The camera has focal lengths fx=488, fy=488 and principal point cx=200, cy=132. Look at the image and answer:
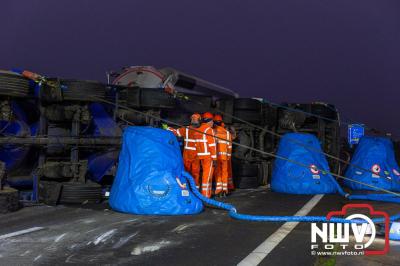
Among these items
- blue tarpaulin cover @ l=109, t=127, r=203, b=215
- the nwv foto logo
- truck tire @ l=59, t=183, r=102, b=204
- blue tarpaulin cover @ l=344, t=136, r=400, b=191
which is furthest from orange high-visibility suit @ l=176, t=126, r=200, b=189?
blue tarpaulin cover @ l=344, t=136, r=400, b=191

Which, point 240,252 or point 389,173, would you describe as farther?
point 389,173

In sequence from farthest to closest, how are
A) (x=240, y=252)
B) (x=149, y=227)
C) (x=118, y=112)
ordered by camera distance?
1. (x=118, y=112)
2. (x=149, y=227)
3. (x=240, y=252)

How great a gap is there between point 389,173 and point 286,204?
5262 mm

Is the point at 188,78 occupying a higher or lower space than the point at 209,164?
higher

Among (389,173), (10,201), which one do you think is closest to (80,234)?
(10,201)

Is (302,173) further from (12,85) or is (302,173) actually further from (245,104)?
(12,85)

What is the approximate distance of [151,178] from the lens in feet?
26.5

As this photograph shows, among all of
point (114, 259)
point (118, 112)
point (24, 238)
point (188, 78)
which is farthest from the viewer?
point (188, 78)

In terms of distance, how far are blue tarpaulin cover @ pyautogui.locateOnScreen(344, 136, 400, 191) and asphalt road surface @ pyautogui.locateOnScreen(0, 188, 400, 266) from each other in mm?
5393

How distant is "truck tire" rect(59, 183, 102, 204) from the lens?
927 cm

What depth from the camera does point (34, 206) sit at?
9.03 meters

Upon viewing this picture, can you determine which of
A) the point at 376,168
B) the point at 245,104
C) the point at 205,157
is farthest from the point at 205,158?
the point at 376,168

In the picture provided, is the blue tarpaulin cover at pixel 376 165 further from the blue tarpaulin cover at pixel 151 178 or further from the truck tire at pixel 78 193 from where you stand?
the truck tire at pixel 78 193

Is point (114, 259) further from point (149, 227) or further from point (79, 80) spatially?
point (79, 80)
